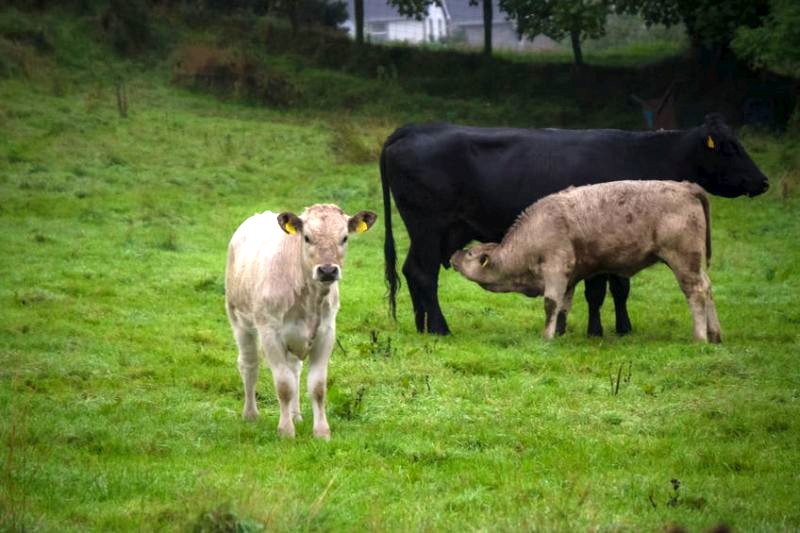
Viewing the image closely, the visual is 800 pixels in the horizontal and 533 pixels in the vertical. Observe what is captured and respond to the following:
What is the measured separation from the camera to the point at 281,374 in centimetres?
905

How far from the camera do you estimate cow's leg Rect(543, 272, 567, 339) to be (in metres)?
13.7

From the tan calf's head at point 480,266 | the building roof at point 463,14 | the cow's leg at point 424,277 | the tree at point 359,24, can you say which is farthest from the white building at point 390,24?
the tan calf's head at point 480,266

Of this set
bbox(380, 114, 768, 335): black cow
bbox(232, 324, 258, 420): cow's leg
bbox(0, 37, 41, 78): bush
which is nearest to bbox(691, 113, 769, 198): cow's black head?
bbox(380, 114, 768, 335): black cow

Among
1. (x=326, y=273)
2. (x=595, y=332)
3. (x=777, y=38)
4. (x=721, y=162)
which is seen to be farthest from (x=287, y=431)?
(x=777, y=38)

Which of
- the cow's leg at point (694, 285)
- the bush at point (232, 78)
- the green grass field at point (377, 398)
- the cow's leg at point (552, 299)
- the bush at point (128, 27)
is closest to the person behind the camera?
the green grass field at point (377, 398)

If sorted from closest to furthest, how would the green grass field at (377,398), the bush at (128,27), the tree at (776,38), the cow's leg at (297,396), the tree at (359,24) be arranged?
1. the green grass field at (377,398)
2. the cow's leg at (297,396)
3. the tree at (776,38)
4. the bush at (128,27)
5. the tree at (359,24)

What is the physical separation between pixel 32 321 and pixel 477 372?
4986 millimetres

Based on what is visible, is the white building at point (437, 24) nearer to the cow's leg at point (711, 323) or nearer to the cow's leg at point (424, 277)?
the cow's leg at point (424, 277)

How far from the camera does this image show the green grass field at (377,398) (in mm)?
7453

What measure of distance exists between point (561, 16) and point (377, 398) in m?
27.0

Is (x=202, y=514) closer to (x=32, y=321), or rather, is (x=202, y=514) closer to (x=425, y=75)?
(x=32, y=321)

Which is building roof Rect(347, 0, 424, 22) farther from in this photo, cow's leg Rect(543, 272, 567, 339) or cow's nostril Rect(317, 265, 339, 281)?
cow's nostril Rect(317, 265, 339, 281)

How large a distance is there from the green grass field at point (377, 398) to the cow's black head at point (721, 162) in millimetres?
1535

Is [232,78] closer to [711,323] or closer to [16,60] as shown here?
[16,60]
